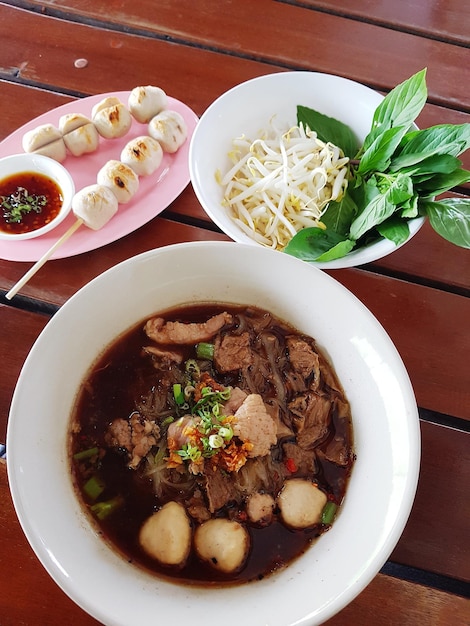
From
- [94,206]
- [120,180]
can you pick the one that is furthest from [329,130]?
[94,206]

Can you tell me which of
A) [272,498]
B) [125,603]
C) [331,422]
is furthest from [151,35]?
[125,603]

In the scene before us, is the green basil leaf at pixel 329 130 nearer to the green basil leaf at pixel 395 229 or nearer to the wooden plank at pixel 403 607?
the green basil leaf at pixel 395 229

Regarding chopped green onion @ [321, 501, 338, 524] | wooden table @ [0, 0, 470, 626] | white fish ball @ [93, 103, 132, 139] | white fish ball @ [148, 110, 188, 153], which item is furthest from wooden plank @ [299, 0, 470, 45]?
chopped green onion @ [321, 501, 338, 524]

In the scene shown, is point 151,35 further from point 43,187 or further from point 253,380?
point 253,380

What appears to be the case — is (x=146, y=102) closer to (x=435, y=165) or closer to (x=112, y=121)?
(x=112, y=121)

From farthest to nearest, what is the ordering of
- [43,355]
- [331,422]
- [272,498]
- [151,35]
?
[151,35] < [331,422] < [272,498] < [43,355]
